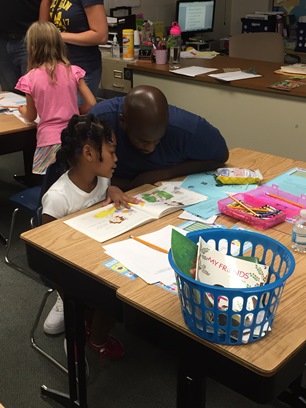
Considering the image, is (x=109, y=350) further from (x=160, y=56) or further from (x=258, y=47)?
(x=258, y=47)

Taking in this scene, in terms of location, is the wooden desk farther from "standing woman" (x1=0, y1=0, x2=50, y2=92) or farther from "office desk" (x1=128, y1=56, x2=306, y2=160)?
"standing woman" (x1=0, y1=0, x2=50, y2=92)

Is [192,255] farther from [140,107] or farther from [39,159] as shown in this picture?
[39,159]

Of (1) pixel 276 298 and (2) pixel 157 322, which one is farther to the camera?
(2) pixel 157 322

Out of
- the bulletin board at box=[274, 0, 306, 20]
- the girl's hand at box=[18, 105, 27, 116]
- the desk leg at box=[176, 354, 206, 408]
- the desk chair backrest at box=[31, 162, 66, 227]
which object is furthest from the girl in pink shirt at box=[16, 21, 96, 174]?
the bulletin board at box=[274, 0, 306, 20]

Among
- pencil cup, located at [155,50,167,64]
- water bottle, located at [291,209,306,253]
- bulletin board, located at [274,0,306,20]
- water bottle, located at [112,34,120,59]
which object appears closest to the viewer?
water bottle, located at [291,209,306,253]

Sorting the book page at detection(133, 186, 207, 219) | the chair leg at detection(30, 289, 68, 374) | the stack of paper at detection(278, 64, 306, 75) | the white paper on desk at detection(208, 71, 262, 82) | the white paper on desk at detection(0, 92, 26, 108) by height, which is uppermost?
the stack of paper at detection(278, 64, 306, 75)

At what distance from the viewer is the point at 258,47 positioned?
13.7 ft

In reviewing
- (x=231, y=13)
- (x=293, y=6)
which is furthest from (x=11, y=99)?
(x=293, y=6)

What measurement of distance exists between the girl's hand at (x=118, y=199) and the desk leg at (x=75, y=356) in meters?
0.36

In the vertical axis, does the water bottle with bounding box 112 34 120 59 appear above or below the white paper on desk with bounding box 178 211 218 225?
above

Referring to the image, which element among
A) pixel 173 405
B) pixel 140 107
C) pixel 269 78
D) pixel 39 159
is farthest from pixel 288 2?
pixel 173 405

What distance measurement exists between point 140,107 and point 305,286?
809 millimetres

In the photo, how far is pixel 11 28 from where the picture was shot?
10.8ft

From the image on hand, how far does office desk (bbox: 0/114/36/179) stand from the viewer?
2707 mm
